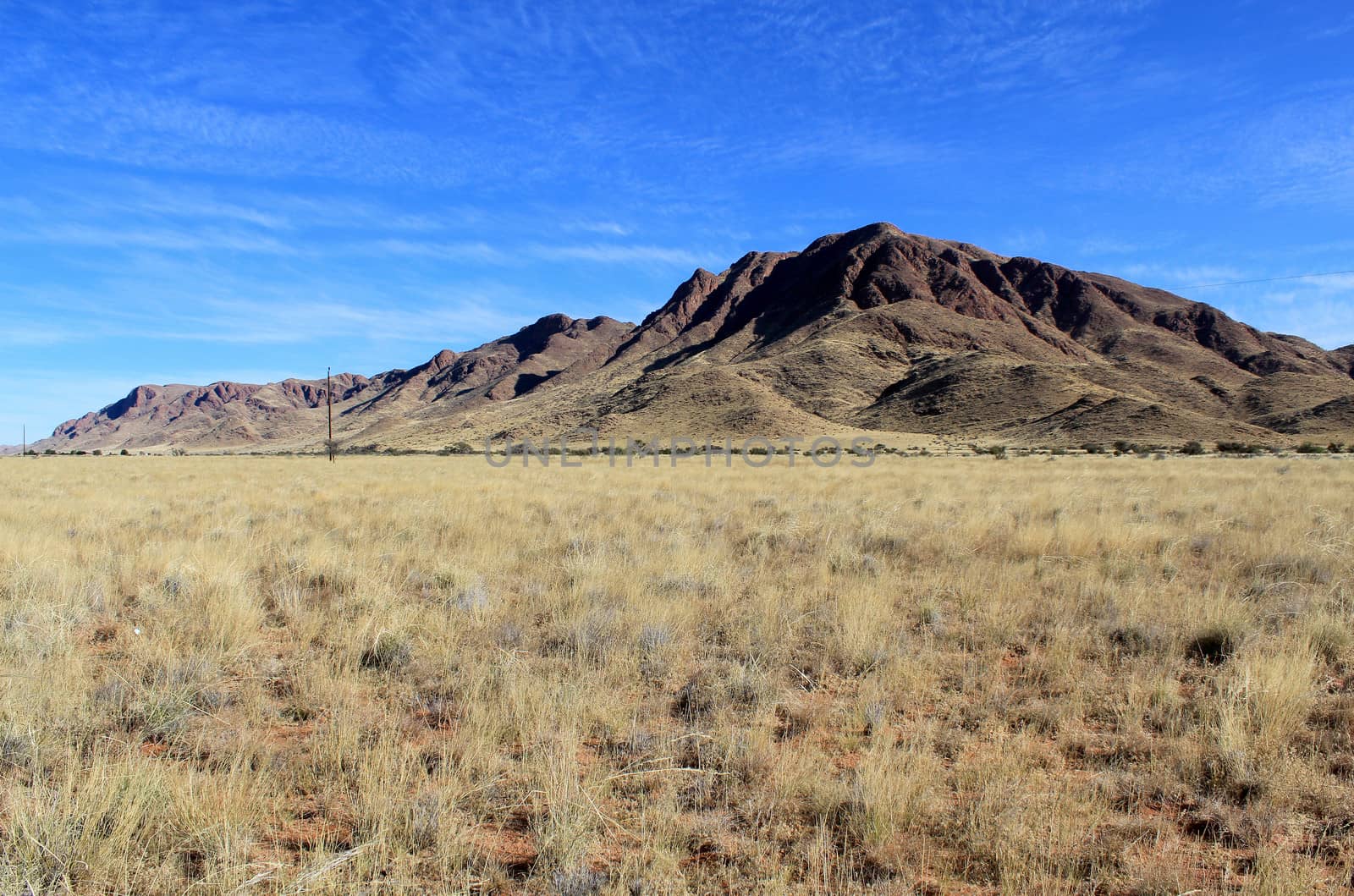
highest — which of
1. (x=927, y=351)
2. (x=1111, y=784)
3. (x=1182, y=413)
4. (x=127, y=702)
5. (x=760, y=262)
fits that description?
(x=760, y=262)

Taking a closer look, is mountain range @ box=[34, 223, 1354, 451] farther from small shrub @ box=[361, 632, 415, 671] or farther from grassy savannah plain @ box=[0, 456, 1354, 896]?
small shrub @ box=[361, 632, 415, 671]

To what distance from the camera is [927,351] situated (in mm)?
97188

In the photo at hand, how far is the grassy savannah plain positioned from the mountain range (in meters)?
59.5

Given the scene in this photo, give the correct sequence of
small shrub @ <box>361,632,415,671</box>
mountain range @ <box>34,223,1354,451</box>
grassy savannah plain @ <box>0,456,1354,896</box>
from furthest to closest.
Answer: mountain range @ <box>34,223,1354,451</box> → small shrub @ <box>361,632,415,671</box> → grassy savannah plain @ <box>0,456,1354,896</box>

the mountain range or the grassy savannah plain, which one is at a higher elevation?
the mountain range

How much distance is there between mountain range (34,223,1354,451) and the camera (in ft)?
230

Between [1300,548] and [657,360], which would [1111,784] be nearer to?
[1300,548]

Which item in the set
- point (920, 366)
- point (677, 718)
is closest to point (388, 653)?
point (677, 718)

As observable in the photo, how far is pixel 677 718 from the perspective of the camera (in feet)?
11.8

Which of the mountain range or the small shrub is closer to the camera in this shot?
the small shrub

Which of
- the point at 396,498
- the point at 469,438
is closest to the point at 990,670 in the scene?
the point at 396,498

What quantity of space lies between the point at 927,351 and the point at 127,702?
103238 mm

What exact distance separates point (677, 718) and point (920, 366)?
95419mm

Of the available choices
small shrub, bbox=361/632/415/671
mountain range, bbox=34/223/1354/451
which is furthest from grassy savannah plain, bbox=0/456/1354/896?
mountain range, bbox=34/223/1354/451
